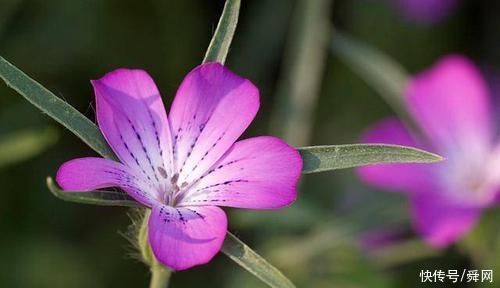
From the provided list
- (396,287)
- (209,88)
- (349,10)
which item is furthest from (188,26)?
(209,88)

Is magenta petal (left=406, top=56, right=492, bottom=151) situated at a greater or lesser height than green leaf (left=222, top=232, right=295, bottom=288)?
greater

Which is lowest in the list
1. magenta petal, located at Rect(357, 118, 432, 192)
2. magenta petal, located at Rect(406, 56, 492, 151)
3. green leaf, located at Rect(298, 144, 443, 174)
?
green leaf, located at Rect(298, 144, 443, 174)

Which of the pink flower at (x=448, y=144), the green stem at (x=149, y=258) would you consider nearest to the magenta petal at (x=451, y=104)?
the pink flower at (x=448, y=144)

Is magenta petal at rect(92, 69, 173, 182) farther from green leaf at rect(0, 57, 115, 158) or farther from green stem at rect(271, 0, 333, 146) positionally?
green stem at rect(271, 0, 333, 146)

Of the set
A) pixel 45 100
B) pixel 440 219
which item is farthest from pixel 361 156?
pixel 440 219

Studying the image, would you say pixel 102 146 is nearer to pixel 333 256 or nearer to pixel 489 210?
pixel 333 256


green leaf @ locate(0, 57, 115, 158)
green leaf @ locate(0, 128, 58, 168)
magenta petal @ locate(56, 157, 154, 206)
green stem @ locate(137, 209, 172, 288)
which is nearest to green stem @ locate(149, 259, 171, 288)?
green stem @ locate(137, 209, 172, 288)

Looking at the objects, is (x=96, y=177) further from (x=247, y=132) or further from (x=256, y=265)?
(x=247, y=132)

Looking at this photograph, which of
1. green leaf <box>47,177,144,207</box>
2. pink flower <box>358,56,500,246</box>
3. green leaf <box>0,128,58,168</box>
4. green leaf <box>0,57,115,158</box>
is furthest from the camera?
pink flower <box>358,56,500,246</box>
